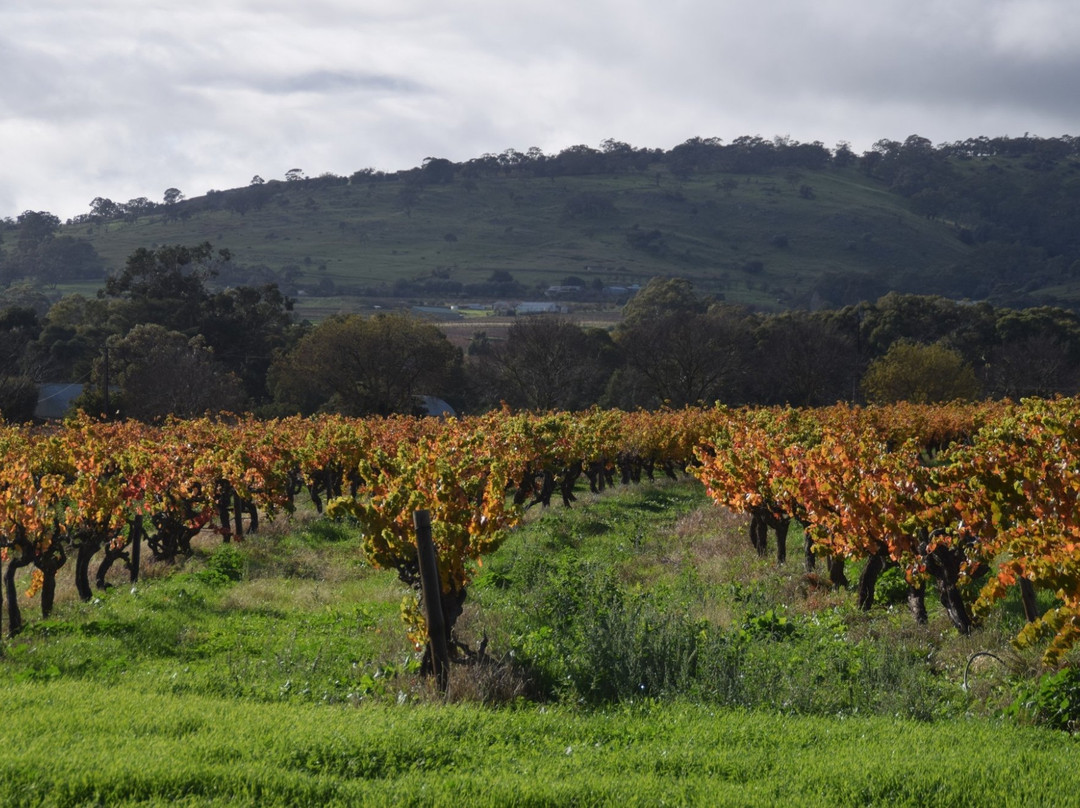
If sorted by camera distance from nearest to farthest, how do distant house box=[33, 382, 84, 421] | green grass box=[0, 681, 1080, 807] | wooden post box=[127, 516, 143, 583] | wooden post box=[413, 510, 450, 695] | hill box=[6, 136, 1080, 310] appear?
1. green grass box=[0, 681, 1080, 807]
2. wooden post box=[413, 510, 450, 695]
3. wooden post box=[127, 516, 143, 583]
4. distant house box=[33, 382, 84, 421]
5. hill box=[6, 136, 1080, 310]

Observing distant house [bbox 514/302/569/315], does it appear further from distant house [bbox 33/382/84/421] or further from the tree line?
distant house [bbox 33/382/84/421]

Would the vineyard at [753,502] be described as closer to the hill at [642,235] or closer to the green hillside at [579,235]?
the hill at [642,235]

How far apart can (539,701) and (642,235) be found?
156m

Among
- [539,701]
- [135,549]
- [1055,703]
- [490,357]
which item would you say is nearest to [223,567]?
[135,549]

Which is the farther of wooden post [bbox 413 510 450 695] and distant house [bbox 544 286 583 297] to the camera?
distant house [bbox 544 286 583 297]

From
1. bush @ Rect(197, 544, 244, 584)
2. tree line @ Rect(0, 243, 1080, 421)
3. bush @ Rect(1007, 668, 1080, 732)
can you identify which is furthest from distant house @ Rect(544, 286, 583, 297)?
bush @ Rect(1007, 668, 1080, 732)

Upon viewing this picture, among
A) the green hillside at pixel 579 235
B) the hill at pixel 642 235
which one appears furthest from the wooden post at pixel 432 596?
the green hillside at pixel 579 235

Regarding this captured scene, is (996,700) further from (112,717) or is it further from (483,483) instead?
(112,717)

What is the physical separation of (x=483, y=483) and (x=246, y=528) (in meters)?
13.6

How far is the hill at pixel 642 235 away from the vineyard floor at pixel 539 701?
370 ft

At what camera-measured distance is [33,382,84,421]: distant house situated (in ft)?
187

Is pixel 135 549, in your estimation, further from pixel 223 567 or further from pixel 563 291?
pixel 563 291

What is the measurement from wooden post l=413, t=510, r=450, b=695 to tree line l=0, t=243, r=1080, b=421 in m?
44.8

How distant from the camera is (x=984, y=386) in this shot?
212ft
